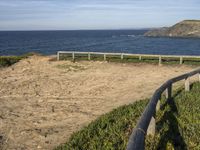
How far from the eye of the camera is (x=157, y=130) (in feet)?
28.0

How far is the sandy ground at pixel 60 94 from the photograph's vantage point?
10695 millimetres

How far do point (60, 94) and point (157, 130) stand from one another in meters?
9.24

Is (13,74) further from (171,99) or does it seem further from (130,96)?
(171,99)

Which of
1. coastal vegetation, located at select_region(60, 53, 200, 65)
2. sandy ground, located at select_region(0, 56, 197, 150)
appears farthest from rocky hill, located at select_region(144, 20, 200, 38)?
sandy ground, located at select_region(0, 56, 197, 150)

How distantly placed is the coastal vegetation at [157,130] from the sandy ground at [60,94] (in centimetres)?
99

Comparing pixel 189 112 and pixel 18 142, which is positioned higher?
pixel 189 112

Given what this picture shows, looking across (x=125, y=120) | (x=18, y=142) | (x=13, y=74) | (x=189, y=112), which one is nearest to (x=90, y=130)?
(x=125, y=120)

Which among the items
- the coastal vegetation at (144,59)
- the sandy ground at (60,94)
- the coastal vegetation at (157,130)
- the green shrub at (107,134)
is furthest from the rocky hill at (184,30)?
the green shrub at (107,134)

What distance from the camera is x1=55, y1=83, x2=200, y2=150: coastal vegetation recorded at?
7784mm

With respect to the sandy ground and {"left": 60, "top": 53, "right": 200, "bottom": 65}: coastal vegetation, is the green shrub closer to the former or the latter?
the sandy ground

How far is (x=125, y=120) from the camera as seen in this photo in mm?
10227

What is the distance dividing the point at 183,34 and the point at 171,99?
166514 millimetres

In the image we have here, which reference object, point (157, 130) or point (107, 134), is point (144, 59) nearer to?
point (107, 134)

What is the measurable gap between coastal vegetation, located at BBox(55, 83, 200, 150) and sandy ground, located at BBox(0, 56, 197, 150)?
3.25 ft
